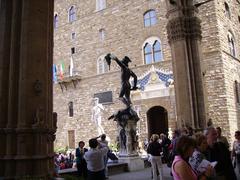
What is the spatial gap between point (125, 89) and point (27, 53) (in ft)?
18.3

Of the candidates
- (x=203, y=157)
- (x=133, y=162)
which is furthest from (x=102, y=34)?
(x=203, y=157)

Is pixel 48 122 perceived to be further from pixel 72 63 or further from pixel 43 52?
pixel 72 63

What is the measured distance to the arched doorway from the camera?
20.4 meters

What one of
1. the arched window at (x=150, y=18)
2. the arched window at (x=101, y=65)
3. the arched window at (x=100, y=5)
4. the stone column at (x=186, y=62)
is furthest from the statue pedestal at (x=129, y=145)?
the arched window at (x=100, y=5)

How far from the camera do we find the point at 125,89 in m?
10.2

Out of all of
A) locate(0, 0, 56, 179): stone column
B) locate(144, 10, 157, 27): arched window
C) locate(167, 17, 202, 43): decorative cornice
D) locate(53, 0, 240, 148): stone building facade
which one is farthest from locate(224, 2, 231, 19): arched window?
locate(0, 0, 56, 179): stone column

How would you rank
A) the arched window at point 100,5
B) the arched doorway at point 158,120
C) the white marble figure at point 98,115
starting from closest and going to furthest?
the arched doorway at point 158,120 < the white marble figure at point 98,115 < the arched window at point 100,5

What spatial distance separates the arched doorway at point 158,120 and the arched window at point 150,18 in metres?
6.09

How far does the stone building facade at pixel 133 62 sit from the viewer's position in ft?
57.8

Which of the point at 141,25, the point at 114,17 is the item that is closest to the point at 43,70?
the point at 141,25

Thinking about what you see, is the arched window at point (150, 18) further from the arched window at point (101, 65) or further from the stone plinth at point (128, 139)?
the stone plinth at point (128, 139)

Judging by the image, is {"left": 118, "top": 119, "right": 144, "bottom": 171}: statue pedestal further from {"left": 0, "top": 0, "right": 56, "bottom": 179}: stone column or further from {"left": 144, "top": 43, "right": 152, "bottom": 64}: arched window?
{"left": 144, "top": 43, "right": 152, "bottom": 64}: arched window

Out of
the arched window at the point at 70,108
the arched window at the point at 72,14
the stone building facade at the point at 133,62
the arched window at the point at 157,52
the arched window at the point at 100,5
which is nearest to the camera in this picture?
the stone building facade at the point at 133,62

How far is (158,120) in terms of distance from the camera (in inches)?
814
